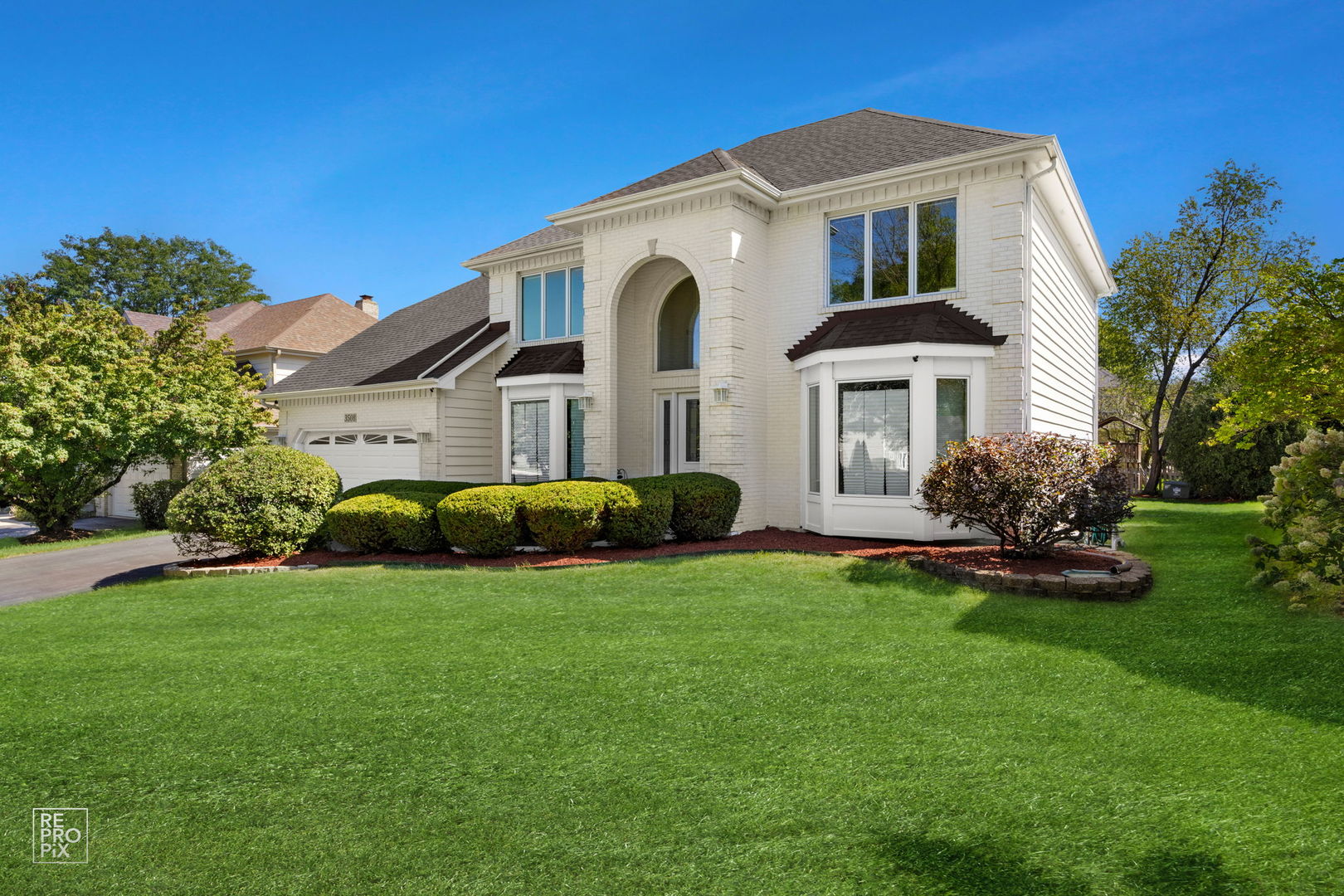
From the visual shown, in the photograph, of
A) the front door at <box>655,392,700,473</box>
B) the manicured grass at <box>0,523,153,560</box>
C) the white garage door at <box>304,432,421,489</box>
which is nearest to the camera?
the front door at <box>655,392,700,473</box>

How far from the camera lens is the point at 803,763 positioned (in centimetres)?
369

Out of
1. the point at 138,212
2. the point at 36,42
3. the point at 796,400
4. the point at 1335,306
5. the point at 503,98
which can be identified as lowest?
the point at 796,400

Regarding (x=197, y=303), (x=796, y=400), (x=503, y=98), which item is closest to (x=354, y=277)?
(x=197, y=303)

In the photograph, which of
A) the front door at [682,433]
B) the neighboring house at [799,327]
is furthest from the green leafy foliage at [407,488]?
the front door at [682,433]

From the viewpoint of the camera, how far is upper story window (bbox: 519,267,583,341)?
15992 millimetres

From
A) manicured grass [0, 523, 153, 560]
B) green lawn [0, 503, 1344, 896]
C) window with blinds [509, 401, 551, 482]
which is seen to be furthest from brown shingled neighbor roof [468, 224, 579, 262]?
green lawn [0, 503, 1344, 896]

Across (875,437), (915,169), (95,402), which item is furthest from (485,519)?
(95,402)

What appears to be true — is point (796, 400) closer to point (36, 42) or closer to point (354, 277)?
point (36, 42)

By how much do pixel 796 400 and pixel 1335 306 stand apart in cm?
799

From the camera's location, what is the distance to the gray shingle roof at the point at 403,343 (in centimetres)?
1791

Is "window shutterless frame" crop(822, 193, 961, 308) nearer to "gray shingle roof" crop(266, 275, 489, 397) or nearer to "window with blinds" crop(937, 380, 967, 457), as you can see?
"window with blinds" crop(937, 380, 967, 457)

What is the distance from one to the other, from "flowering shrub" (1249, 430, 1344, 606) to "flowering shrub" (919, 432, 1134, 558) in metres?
1.43

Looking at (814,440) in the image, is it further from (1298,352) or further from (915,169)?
(1298,352)

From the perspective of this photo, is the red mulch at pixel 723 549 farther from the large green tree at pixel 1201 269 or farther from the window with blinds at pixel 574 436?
the large green tree at pixel 1201 269
